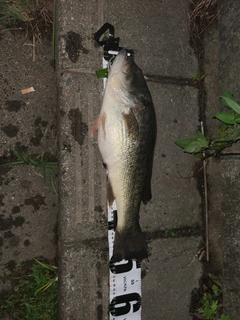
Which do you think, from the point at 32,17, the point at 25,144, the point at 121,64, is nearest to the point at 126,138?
the point at 121,64

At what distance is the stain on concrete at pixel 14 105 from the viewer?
3.13 metres

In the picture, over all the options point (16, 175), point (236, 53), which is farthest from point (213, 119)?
point (16, 175)

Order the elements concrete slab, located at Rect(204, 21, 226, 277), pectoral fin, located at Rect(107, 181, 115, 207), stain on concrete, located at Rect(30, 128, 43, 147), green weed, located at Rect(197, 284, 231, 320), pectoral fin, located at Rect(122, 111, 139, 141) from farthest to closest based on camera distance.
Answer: concrete slab, located at Rect(204, 21, 226, 277) < green weed, located at Rect(197, 284, 231, 320) < stain on concrete, located at Rect(30, 128, 43, 147) < pectoral fin, located at Rect(107, 181, 115, 207) < pectoral fin, located at Rect(122, 111, 139, 141)

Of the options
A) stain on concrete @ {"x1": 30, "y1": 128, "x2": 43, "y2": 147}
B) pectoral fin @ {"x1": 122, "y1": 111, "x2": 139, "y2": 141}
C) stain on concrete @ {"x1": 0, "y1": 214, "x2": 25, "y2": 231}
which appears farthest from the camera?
stain on concrete @ {"x1": 30, "y1": 128, "x2": 43, "y2": 147}

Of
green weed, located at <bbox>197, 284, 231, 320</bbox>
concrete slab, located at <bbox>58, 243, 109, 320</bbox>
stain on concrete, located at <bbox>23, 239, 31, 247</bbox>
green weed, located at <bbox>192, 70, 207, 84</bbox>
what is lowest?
green weed, located at <bbox>197, 284, 231, 320</bbox>

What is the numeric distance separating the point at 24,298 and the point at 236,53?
2969 mm

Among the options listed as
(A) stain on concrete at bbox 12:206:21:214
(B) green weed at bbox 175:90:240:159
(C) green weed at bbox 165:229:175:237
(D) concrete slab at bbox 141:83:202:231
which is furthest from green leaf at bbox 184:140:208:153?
(A) stain on concrete at bbox 12:206:21:214

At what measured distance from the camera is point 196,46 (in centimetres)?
344

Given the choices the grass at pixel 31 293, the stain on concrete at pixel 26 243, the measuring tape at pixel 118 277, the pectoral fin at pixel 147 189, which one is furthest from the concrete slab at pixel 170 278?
the stain on concrete at pixel 26 243

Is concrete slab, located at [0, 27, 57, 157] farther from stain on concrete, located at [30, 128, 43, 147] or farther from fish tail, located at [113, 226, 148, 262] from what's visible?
fish tail, located at [113, 226, 148, 262]

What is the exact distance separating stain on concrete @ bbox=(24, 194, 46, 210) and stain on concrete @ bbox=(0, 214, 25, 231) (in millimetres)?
153

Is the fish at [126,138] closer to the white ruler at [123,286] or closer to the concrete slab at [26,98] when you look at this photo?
the white ruler at [123,286]

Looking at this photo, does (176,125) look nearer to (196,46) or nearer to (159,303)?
(196,46)

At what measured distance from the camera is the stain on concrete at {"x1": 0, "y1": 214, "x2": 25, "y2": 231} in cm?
310
